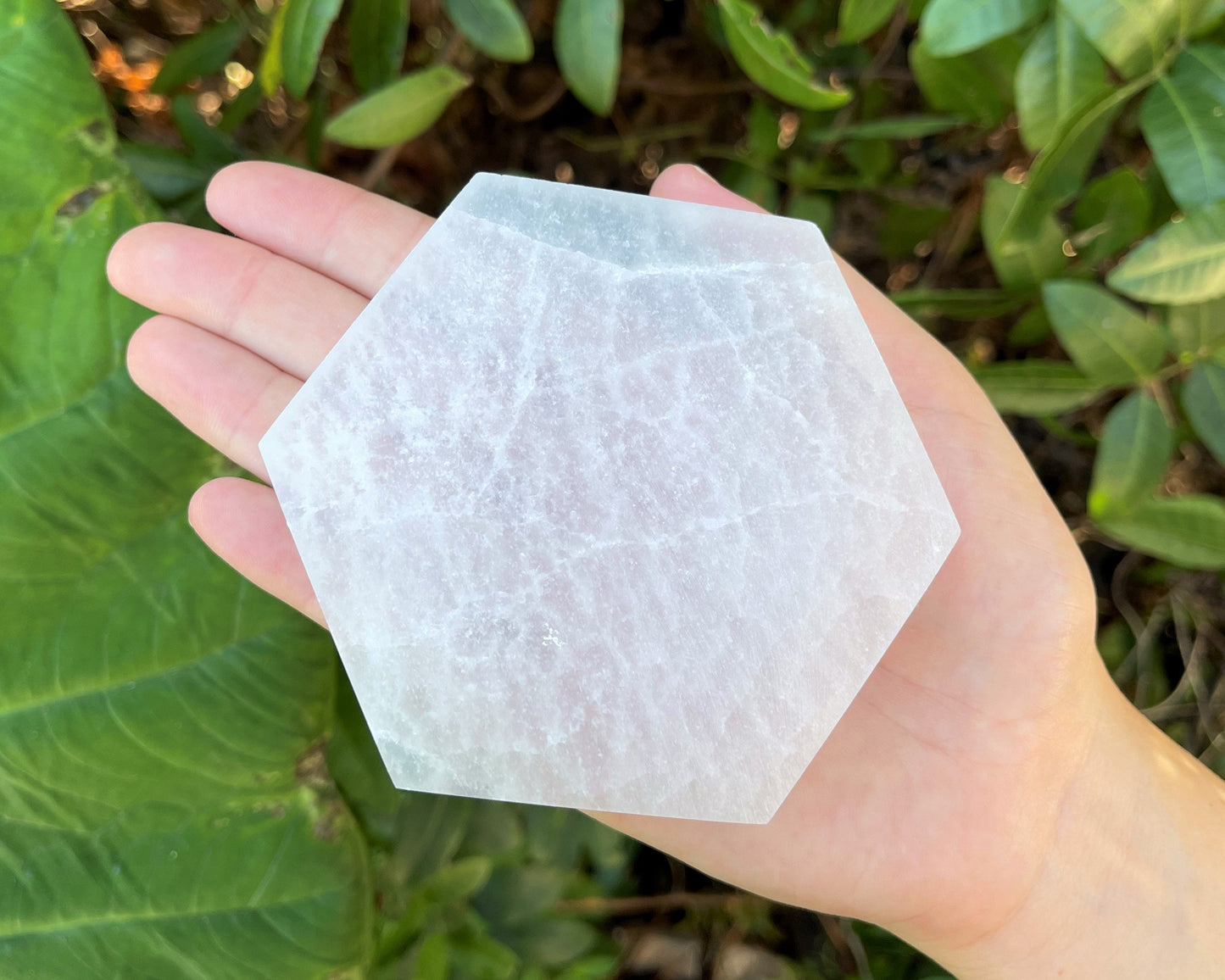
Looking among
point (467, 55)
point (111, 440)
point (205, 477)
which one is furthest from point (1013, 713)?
point (467, 55)

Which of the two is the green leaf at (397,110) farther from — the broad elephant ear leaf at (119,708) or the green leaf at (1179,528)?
the green leaf at (1179,528)

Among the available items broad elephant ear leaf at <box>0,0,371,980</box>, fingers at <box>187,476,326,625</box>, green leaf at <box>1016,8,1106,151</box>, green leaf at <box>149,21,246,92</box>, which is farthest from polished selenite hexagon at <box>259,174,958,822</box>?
green leaf at <box>149,21,246,92</box>

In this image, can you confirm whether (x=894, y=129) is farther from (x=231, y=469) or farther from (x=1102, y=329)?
(x=231, y=469)

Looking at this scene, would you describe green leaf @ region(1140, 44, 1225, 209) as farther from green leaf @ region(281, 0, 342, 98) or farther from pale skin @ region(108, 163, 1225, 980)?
green leaf @ region(281, 0, 342, 98)

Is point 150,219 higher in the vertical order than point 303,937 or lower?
higher

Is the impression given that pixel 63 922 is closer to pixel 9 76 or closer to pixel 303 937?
pixel 303 937

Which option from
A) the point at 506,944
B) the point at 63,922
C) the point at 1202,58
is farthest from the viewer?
the point at 506,944

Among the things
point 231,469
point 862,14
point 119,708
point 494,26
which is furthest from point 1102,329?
point 119,708
